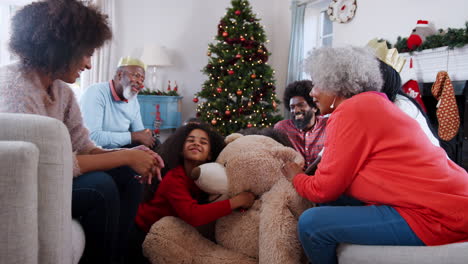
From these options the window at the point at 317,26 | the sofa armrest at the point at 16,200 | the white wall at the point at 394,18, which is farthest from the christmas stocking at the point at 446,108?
the sofa armrest at the point at 16,200

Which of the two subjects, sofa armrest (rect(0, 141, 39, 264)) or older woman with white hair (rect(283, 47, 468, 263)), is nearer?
sofa armrest (rect(0, 141, 39, 264))

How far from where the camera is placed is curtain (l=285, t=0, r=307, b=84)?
17.4ft

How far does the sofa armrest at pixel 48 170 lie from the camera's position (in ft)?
3.06

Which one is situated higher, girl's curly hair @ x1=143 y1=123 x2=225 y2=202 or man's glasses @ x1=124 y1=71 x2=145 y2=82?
man's glasses @ x1=124 y1=71 x2=145 y2=82

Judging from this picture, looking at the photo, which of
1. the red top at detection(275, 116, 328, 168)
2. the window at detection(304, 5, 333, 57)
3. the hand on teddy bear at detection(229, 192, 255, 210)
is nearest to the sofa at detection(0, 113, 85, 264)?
the hand on teddy bear at detection(229, 192, 255, 210)

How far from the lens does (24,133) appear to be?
0.93 metres

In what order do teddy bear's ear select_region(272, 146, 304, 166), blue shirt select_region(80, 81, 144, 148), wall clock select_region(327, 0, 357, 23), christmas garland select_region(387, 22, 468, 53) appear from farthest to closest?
wall clock select_region(327, 0, 357, 23)
christmas garland select_region(387, 22, 468, 53)
blue shirt select_region(80, 81, 144, 148)
teddy bear's ear select_region(272, 146, 304, 166)

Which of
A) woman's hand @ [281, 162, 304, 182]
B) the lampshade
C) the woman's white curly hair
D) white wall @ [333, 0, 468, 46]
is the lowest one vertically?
woman's hand @ [281, 162, 304, 182]

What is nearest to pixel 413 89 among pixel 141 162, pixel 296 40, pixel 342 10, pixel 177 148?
pixel 342 10

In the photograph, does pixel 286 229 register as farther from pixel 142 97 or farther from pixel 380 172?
pixel 142 97

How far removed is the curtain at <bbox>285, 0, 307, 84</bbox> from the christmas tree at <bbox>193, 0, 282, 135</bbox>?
3.37 ft

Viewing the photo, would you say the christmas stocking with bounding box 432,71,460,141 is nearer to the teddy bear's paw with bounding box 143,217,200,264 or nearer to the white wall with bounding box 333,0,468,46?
the white wall with bounding box 333,0,468,46

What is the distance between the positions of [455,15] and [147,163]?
3.41 meters

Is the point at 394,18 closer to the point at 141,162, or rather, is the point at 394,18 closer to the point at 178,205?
the point at 178,205
